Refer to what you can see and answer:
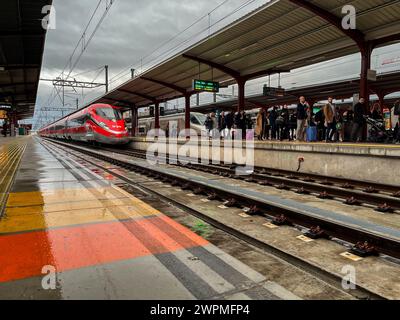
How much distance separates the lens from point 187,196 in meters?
7.31

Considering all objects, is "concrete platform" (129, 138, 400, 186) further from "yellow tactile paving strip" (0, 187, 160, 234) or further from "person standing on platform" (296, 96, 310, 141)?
"yellow tactile paving strip" (0, 187, 160, 234)

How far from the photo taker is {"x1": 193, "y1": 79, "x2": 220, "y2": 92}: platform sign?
66.1ft

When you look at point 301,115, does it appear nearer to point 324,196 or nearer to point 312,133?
point 312,133

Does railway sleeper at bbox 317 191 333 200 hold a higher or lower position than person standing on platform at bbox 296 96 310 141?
lower

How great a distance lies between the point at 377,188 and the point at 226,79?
15.1 meters

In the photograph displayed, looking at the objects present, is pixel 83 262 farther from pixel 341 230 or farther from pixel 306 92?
pixel 306 92

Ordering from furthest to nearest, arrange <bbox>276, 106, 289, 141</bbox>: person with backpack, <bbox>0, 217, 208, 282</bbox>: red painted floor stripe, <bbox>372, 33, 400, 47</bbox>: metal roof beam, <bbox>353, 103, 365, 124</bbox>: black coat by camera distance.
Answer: <bbox>276, 106, 289, 141</bbox>: person with backpack
<bbox>353, 103, 365, 124</bbox>: black coat
<bbox>372, 33, 400, 47</bbox>: metal roof beam
<bbox>0, 217, 208, 282</bbox>: red painted floor stripe

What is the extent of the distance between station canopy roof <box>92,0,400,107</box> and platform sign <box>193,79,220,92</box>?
0.64m

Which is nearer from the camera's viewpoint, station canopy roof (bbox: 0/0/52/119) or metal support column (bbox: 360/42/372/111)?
station canopy roof (bbox: 0/0/52/119)

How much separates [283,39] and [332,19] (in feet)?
8.91

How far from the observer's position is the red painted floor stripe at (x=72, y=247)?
11.6 feet

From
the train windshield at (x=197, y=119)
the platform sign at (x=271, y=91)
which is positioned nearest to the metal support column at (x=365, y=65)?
the platform sign at (x=271, y=91)

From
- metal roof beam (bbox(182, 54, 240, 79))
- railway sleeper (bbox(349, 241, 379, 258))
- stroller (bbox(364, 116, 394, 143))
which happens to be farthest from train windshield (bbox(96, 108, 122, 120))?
railway sleeper (bbox(349, 241, 379, 258))

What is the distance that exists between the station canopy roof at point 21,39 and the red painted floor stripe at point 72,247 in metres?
9.91
